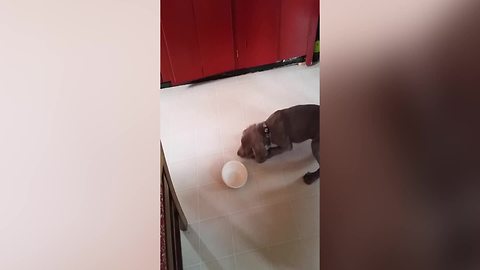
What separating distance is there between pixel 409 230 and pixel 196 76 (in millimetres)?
1190

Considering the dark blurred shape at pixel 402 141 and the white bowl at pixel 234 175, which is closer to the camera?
the dark blurred shape at pixel 402 141

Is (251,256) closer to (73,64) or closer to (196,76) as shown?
(196,76)

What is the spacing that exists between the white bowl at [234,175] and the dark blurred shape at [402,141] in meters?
1.00

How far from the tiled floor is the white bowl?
2 centimetres

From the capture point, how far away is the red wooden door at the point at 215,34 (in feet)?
4.11

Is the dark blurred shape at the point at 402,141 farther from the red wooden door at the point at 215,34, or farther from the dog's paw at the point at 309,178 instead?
the dog's paw at the point at 309,178

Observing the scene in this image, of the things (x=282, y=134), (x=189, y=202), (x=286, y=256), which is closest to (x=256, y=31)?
(x=282, y=134)

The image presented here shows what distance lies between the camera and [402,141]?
50cm

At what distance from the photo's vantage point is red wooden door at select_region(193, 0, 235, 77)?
1254mm

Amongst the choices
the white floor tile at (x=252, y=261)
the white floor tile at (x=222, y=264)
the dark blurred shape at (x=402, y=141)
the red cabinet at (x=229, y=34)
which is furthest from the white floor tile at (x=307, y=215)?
the dark blurred shape at (x=402, y=141)

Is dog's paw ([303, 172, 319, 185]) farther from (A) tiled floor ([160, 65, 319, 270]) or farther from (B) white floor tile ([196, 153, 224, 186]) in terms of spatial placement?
(B) white floor tile ([196, 153, 224, 186])

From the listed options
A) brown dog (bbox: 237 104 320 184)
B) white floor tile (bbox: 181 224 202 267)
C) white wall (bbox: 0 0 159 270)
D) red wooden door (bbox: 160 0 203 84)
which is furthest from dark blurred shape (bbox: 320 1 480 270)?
white floor tile (bbox: 181 224 202 267)

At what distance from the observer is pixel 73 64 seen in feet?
1.67

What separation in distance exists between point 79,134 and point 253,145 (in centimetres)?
107
